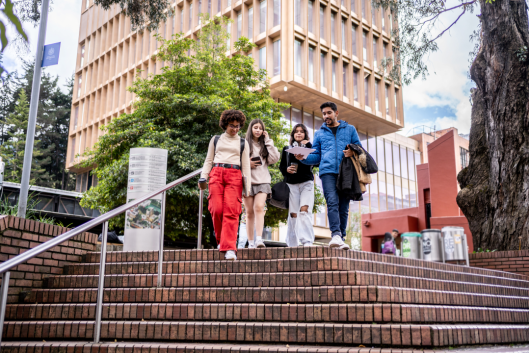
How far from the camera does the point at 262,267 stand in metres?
5.39

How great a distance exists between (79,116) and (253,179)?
41.6 meters

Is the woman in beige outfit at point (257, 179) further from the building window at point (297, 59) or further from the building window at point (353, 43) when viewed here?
the building window at point (353, 43)

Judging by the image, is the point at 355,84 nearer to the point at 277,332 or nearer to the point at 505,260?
the point at 505,260

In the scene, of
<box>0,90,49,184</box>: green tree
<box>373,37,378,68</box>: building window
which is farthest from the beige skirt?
<box>0,90,49,184</box>: green tree

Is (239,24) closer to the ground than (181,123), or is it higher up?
higher up

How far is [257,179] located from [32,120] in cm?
349

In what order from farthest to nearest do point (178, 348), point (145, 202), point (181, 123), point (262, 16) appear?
point (262, 16) → point (181, 123) → point (145, 202) → point (178, 348)

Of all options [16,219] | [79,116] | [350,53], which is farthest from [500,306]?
[79,116]

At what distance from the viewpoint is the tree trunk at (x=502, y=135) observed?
10.9 metres

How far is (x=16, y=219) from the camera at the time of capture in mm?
5891

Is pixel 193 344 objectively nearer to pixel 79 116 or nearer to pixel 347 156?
pixel 347 156

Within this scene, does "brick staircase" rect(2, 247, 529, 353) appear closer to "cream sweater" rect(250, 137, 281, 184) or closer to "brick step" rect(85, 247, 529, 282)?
"brick step" rect(85, 247, 529, 282)

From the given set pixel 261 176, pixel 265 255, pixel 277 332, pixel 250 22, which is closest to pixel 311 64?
pixel 250 22

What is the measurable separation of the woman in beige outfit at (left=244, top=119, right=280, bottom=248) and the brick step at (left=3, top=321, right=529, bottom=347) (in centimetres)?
192
